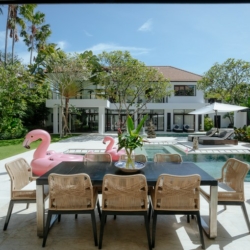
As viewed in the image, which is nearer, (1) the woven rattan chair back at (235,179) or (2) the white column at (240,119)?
(1) the woven rattan chair back at (235,179)

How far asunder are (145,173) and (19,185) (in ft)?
6.97

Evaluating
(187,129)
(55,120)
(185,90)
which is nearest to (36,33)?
(55,120)

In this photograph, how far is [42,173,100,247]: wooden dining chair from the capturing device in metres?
3.26

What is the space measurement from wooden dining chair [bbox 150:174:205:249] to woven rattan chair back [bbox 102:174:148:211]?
0.20 m

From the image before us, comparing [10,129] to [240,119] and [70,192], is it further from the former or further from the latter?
[240,119]

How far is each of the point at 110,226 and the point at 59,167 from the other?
4.29ft

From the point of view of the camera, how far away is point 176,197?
3311 millimetres

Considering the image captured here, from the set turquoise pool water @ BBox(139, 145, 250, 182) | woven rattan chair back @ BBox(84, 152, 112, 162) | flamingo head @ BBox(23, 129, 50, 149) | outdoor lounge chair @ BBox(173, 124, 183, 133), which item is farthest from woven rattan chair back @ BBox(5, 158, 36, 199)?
outdoor lounge chair @ BBox(173, 124, 183, 133)

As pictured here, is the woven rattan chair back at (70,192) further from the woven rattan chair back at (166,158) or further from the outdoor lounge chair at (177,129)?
the outdoor lounge chair at (177,129)

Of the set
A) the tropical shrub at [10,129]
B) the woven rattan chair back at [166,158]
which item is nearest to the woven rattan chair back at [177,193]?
the woven rattan chair back at [166,158]

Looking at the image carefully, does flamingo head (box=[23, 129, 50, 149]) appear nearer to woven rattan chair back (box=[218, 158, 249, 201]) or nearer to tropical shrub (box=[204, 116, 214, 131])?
woven rattan chair back (box=[218, 158, 249, 201])

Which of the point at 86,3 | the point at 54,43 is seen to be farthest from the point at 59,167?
the point at 54,43

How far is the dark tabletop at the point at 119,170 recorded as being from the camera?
342 centimetres

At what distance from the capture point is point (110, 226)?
3953 millimetres
